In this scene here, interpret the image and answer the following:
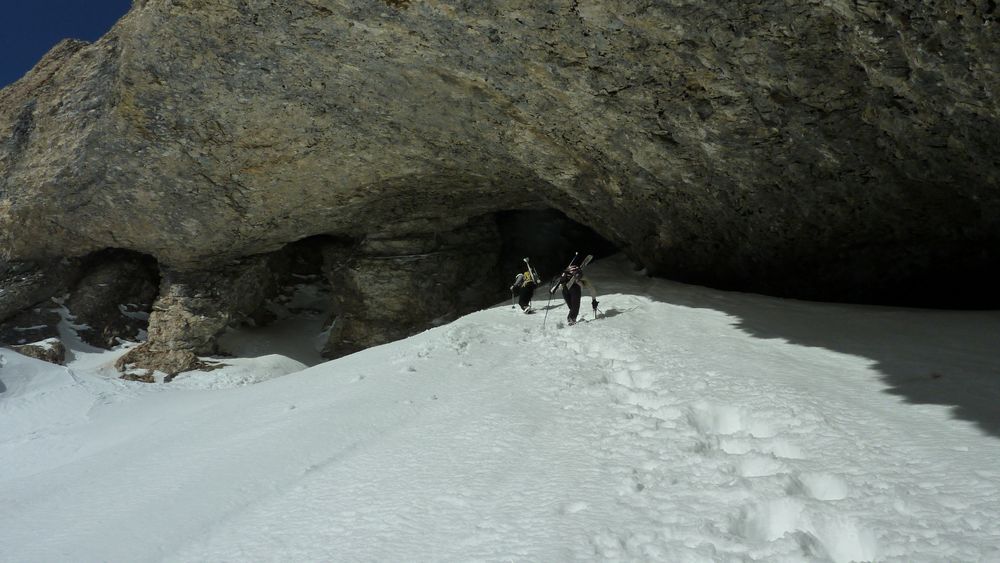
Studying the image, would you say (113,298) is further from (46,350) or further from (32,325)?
(46,350)

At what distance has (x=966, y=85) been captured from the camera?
718 cm

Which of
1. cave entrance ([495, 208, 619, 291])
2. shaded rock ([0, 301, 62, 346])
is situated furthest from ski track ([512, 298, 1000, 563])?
shaded rock ([0, 301, 62, 346])

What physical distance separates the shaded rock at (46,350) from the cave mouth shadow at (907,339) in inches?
664

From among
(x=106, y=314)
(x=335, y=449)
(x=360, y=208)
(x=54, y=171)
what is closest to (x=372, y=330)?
(x=360, y=208)

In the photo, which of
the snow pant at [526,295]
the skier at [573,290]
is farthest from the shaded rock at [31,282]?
the skier at [573,290]

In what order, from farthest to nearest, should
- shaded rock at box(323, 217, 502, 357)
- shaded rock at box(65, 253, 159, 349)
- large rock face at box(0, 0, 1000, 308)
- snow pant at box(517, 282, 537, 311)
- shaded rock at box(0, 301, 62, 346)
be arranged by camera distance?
shaded rock at box(323, 217, 502, 357)
shaded rock at box(65, 253, 159, 349)
shaded rock at box(0, 301, 62, 346)
snow pant at box(517, 282, 537, 311)
large rock face at box(0, 0, 1000, 308)

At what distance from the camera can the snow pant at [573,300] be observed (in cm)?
1176

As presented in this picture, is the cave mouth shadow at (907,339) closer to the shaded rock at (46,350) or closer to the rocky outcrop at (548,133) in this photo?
the rocky outcrop at (548,133)

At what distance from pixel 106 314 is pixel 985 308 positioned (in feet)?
75.7

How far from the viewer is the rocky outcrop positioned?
334 inches

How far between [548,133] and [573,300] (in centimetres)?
365

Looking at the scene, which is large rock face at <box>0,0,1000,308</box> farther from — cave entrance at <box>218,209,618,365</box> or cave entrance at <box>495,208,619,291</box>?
cave entrance at <box>495,208,619,291</box>

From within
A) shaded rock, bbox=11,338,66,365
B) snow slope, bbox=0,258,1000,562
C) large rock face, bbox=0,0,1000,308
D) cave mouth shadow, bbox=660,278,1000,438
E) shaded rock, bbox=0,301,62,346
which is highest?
large rock face, bbox=0,0,1000,308

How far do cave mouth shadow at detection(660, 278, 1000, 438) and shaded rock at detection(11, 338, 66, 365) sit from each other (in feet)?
55.3
